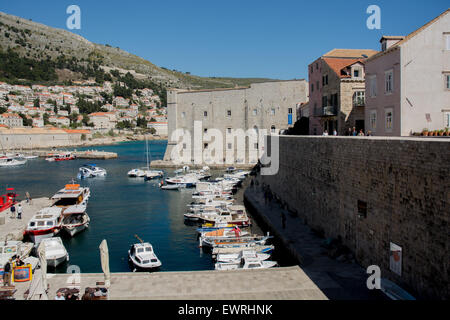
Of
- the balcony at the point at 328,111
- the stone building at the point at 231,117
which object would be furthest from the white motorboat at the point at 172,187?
the balcony at the point at 328,111

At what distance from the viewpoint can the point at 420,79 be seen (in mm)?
13359

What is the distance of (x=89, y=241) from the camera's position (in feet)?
61.7

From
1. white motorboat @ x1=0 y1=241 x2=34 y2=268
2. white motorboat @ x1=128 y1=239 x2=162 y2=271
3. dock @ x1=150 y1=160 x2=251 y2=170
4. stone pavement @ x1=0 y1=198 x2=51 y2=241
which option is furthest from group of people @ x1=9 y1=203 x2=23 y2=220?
dock @ x1=150 y1=160 x2=251 y2=170

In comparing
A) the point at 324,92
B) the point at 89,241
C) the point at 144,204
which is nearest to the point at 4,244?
the point at 89,241

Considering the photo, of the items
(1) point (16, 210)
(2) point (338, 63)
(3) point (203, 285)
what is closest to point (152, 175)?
(1) point (16, 210)

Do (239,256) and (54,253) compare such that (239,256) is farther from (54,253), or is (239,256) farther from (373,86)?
(373,86)

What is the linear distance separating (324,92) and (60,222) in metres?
16.4

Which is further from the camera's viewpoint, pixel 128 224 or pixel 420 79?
pixel 128 224

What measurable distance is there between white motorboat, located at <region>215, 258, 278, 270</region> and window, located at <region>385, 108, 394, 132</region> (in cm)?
659

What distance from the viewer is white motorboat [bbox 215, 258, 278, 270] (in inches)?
516

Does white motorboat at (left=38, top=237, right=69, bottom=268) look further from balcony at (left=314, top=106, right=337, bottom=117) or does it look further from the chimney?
the chimney

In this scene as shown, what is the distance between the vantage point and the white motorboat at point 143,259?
1415 cm

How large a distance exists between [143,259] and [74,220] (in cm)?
796

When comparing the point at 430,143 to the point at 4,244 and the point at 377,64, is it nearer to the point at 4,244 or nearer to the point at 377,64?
the point at 377,64
